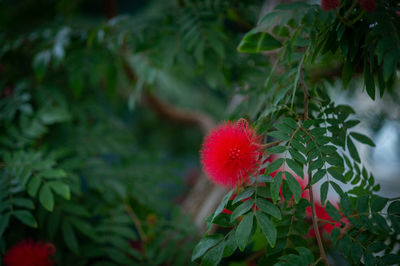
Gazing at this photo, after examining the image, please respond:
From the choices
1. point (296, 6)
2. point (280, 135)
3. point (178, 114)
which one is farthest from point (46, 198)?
point (178, 114)

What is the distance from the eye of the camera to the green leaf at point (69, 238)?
684 mm

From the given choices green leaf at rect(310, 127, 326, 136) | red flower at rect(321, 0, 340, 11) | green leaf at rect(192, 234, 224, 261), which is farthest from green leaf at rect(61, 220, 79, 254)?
red flower at rect(321, 0, 340, 11)

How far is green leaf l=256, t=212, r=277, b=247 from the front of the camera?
37 cm

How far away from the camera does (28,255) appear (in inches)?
25.6

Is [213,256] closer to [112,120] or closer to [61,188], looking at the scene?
[61,188]

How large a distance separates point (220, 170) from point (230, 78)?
16.6 inches

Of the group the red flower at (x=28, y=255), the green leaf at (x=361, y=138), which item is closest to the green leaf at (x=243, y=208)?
the green leaf at (x=361, y=138)

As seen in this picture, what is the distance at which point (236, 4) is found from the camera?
774 millimetres

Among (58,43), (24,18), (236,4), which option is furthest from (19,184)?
(24,18)

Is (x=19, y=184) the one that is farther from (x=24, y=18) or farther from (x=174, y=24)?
(x=24, y=18)

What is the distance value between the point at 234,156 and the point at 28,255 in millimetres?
575

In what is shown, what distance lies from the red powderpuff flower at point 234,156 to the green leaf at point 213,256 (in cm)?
10

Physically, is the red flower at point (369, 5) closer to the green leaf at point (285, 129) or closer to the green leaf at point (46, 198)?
the green leaf at point (285, 129)

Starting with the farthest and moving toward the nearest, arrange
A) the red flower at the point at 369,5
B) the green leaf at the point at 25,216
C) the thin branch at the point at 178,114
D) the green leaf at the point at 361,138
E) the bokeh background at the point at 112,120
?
the thin branch at the point at 178,114 → the bokeh background at the point at 112,120 → the green leaf at the point at 25,216 → the green leaf at the point at 361,138 → the red flower at the point at 369,5
